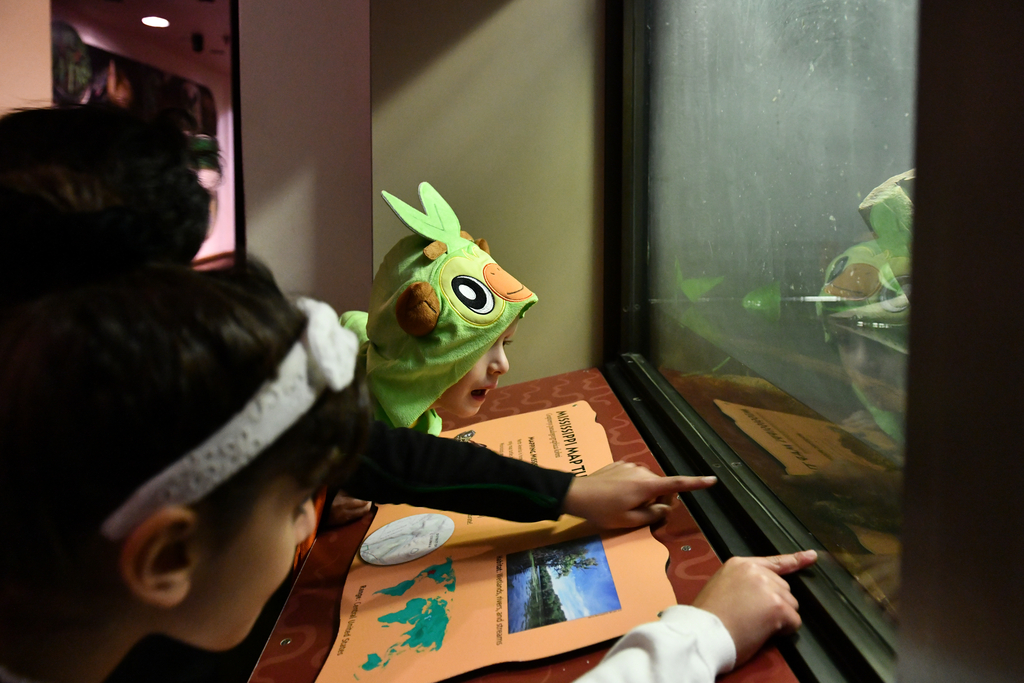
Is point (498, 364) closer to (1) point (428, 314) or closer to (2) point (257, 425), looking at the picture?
(1) point (428, 314)

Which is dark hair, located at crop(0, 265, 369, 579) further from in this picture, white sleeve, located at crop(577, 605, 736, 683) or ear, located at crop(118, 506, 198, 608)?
white sleeve, located at crop(577, 605, 736, 683)

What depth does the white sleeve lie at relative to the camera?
0.40 metres

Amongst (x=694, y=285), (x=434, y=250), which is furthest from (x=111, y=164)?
(x=694, y=285)

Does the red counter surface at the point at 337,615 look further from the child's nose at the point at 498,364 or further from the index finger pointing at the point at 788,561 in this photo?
the child's nose at the point at 498,364

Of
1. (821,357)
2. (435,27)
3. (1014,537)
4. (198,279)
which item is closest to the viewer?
(1014,537)

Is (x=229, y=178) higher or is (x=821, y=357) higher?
(x=229, y=178)

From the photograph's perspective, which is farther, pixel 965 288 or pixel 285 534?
pixel 285 534

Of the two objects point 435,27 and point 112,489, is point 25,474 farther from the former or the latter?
point 435,27

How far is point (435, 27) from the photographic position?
1426 millimetres

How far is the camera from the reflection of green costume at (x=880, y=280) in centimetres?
44

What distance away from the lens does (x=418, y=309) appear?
0.75 metres

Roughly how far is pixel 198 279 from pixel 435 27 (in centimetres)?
127

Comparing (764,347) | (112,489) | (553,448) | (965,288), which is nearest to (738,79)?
(764,347)

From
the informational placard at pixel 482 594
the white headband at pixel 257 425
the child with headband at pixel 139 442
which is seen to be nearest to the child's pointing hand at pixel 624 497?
the informational placard at pixel 482 594
